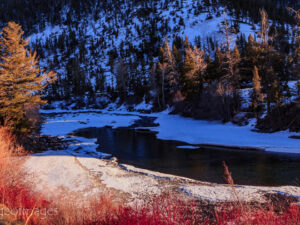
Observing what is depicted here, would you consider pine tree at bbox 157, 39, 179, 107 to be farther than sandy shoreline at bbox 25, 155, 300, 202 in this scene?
Yes

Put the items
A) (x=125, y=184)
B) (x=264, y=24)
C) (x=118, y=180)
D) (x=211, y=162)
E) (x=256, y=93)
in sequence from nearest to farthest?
(x=125, y=184)
(x=118, y=180)
(x=211, y=162)
(x=264, y=24)
(x=256, y=93)

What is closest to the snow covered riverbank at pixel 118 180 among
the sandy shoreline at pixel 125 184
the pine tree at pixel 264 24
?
the sandy shoreline at pixel 125 184

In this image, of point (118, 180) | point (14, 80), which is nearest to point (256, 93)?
point (118, 180)

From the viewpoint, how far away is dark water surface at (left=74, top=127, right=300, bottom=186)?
11.1 m

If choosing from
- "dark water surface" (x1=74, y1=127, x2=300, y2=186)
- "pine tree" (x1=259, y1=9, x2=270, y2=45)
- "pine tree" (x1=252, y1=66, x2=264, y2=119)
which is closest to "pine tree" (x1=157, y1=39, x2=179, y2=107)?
"pine tree" (x1=252, y1=66, x2=264, y2=119)

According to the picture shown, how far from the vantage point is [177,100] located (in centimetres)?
3762

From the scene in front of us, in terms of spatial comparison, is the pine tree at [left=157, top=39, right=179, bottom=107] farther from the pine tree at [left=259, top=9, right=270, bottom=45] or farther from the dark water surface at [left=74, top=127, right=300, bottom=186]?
the dark water surface at [left=74, top=127, right=300, bottom=186]

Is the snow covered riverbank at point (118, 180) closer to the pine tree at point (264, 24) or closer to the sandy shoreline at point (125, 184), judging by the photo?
the sandy shoreline at point (125, 184)

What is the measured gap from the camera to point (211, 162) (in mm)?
13914

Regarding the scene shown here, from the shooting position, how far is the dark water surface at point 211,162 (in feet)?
36.4

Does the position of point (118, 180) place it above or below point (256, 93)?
below

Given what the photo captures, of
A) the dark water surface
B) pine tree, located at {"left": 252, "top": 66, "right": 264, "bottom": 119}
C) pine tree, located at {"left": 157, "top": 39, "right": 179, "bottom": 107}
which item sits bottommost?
the dark water surface

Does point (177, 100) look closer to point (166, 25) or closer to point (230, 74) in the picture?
point (230, 74)

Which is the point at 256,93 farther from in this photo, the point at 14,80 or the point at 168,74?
the point at 14,80
